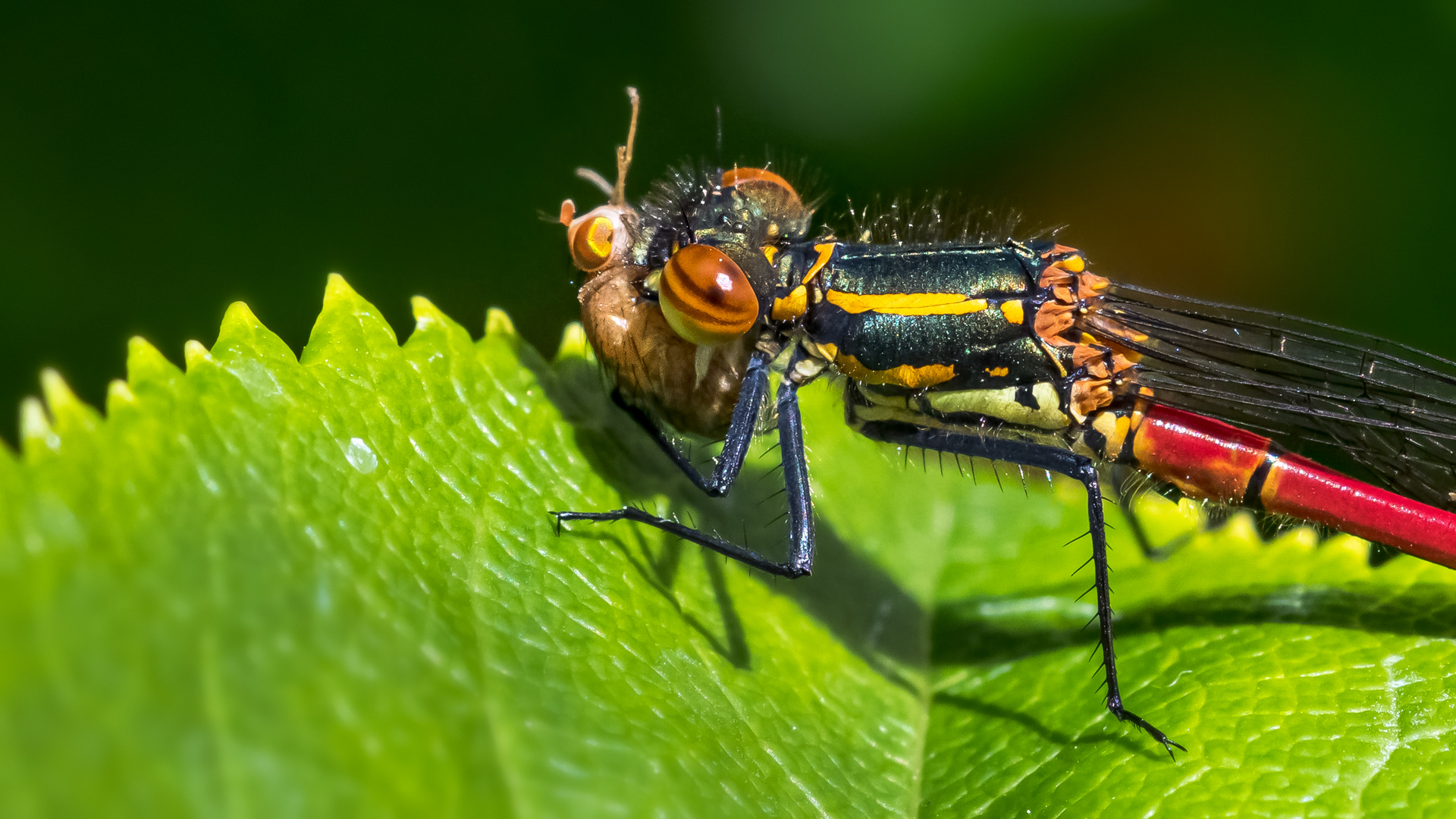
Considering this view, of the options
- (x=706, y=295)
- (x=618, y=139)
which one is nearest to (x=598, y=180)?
(x=706, y=295)

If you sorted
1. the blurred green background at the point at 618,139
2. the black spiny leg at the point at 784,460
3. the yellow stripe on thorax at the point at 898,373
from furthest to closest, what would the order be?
1. the blurred green background at the point at 618,139
2. the yellow stripe on thorax at the point at 898,373
3. the black spiny leg at the point at 784,460

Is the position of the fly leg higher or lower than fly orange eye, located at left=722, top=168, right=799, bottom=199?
lower

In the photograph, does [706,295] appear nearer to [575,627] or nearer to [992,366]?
[992,366]

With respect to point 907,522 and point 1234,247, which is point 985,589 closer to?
point 907,522

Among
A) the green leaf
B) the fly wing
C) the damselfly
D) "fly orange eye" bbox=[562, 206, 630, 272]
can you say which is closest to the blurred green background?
"fly orange eye" bbox=[562, 206, 630, 272]

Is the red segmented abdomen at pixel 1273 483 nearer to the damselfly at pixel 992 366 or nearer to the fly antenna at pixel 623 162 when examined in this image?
the damselfly at pixel 992 366

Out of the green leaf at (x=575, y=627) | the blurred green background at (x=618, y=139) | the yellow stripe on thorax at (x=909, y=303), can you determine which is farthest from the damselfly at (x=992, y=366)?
the blurred green background at (x=618, y=139)

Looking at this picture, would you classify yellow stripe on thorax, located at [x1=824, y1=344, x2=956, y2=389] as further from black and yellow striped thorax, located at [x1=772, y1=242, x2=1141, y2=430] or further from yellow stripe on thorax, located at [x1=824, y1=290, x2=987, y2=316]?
yellow stripe on thorax, located at [x1=824, y1=290, x2=987, y2=316]

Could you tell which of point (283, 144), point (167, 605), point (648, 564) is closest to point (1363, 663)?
point (648, 564)
